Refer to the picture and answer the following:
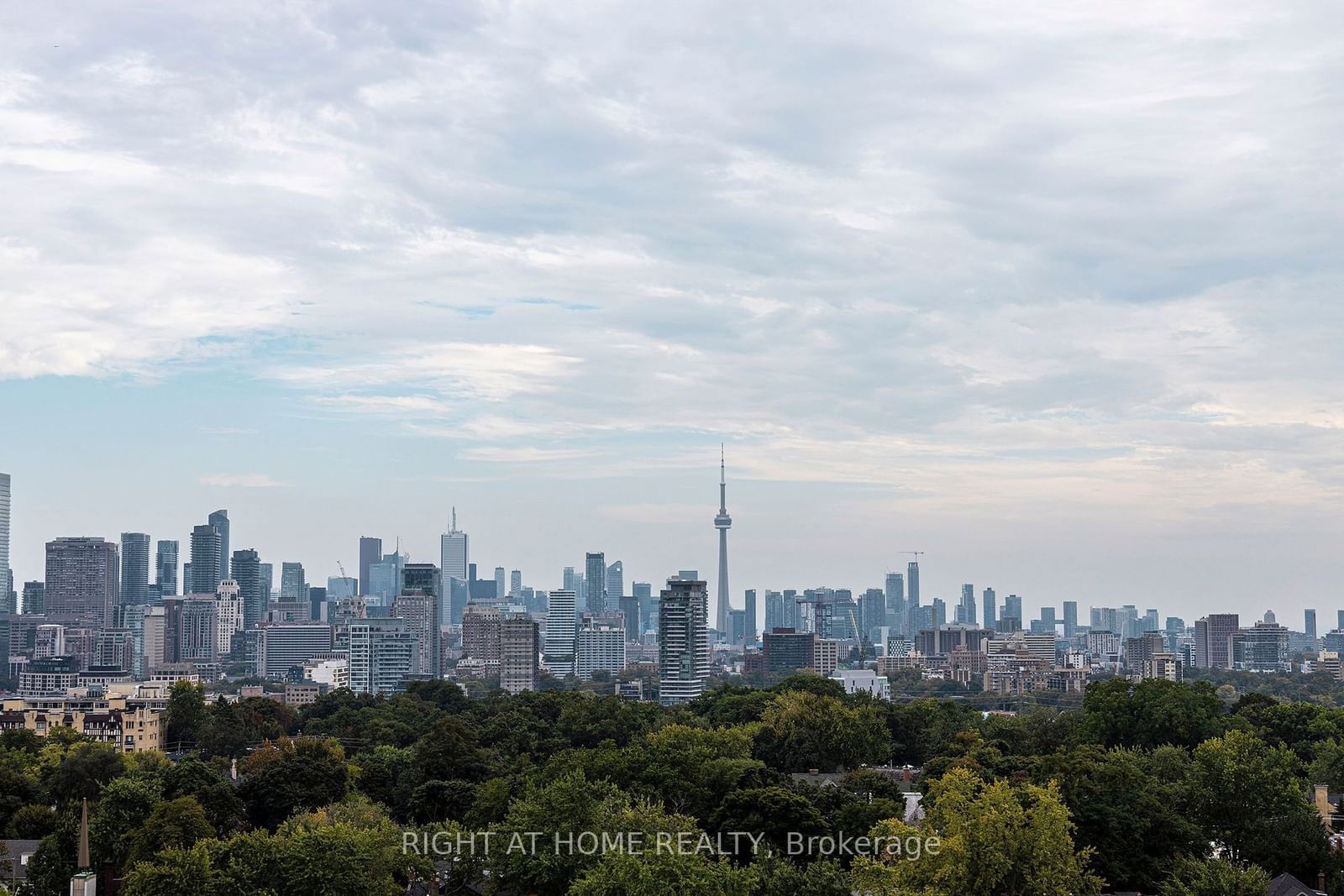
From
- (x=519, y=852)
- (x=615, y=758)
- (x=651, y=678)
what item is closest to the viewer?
(x=519, y=852)

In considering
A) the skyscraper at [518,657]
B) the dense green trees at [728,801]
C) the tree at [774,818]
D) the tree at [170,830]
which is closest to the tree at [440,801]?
the dense green trees at [728,801]

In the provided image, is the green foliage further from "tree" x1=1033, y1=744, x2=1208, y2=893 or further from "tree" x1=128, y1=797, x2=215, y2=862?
"tree" x1=128, y1=797, x2=215, y2=862

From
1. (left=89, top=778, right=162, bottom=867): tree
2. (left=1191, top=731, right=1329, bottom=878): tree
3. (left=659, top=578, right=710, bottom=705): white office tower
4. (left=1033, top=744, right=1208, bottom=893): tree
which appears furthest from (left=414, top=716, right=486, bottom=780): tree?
(left=659, top=578, right=710, bottom=705): white office tower

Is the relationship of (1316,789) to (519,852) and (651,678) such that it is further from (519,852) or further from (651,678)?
(651,678)

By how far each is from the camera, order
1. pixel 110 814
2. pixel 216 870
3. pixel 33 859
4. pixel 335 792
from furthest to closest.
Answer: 1. pixel 335 792
2. pixel 110 814
3. pixel 33 859
4. pixel 216 870

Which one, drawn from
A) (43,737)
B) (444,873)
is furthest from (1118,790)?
(43,737)

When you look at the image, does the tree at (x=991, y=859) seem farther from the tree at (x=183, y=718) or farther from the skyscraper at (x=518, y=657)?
the skyscraper at (x=518, y=657)
